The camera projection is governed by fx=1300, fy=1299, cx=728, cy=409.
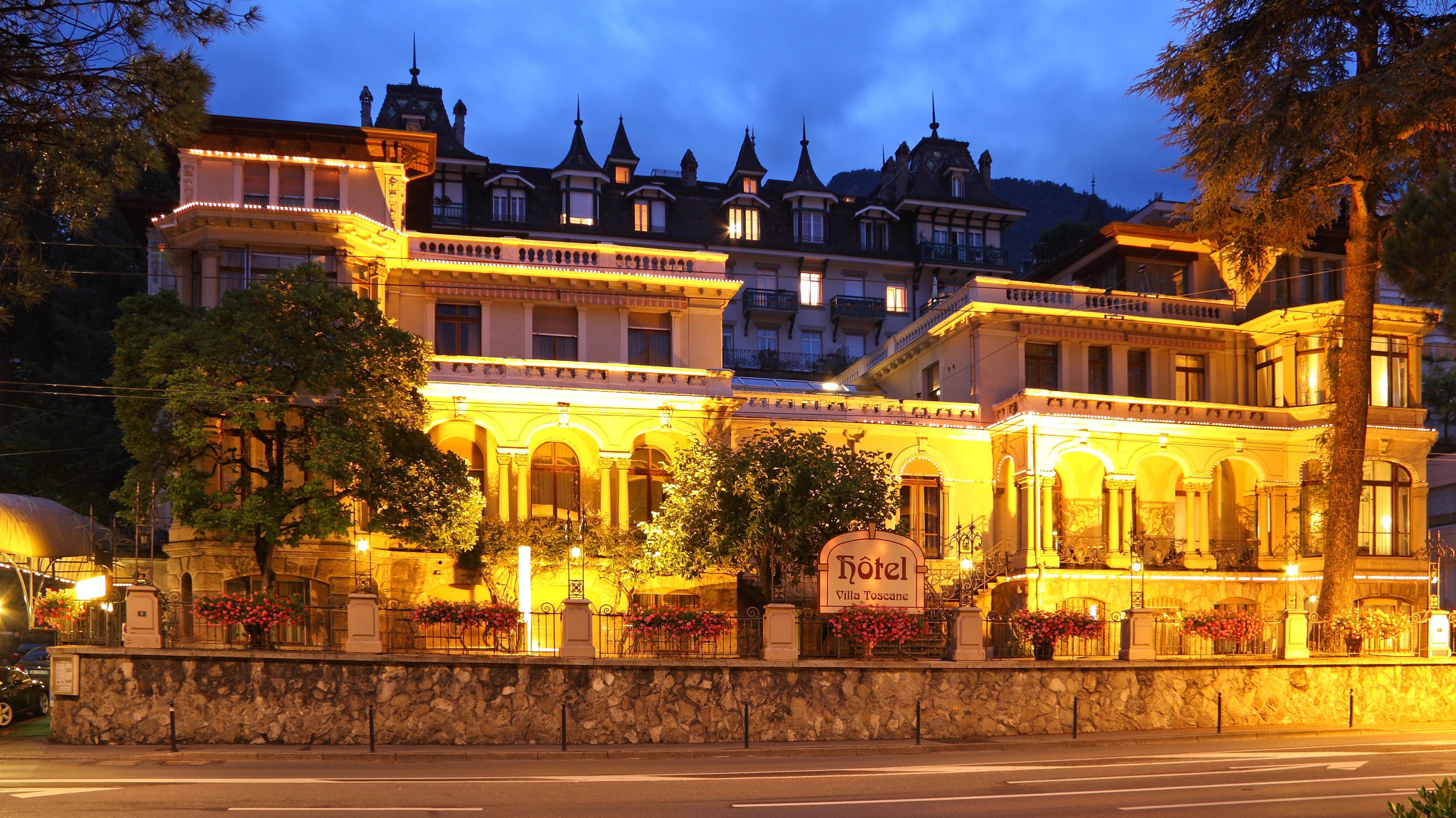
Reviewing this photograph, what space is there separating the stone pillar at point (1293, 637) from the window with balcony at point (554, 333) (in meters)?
21.7

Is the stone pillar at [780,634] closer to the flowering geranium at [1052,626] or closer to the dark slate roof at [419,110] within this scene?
the flowering geranium at [1052,626]

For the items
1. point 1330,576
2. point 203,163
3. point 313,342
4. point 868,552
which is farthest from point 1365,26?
point 203,163

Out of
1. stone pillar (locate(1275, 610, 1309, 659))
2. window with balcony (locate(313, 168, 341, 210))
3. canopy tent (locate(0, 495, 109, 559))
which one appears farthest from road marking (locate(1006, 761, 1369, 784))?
window with balcony (locate(313, 168, 341, 210))

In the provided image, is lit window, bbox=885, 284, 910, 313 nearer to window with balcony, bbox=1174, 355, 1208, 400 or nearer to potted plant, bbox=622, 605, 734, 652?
window with balcony, bbox=1174, 355, 1208, 400

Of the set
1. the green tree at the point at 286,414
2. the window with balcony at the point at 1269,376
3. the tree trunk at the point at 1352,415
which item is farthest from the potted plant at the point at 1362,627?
the green tree at the point at 286,414

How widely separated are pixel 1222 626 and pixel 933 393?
18.6 meters

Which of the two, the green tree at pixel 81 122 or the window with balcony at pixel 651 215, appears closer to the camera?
the green tree at pixel 81 122

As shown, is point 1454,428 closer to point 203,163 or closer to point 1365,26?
point 1365,26

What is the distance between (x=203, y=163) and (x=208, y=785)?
23405mm

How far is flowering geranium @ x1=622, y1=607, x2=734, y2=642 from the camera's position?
27719mm

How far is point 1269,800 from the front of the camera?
715 inches

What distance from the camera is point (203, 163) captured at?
3744cm

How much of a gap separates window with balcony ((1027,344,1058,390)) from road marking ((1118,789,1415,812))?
26815 millimetres

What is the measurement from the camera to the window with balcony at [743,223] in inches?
2633
